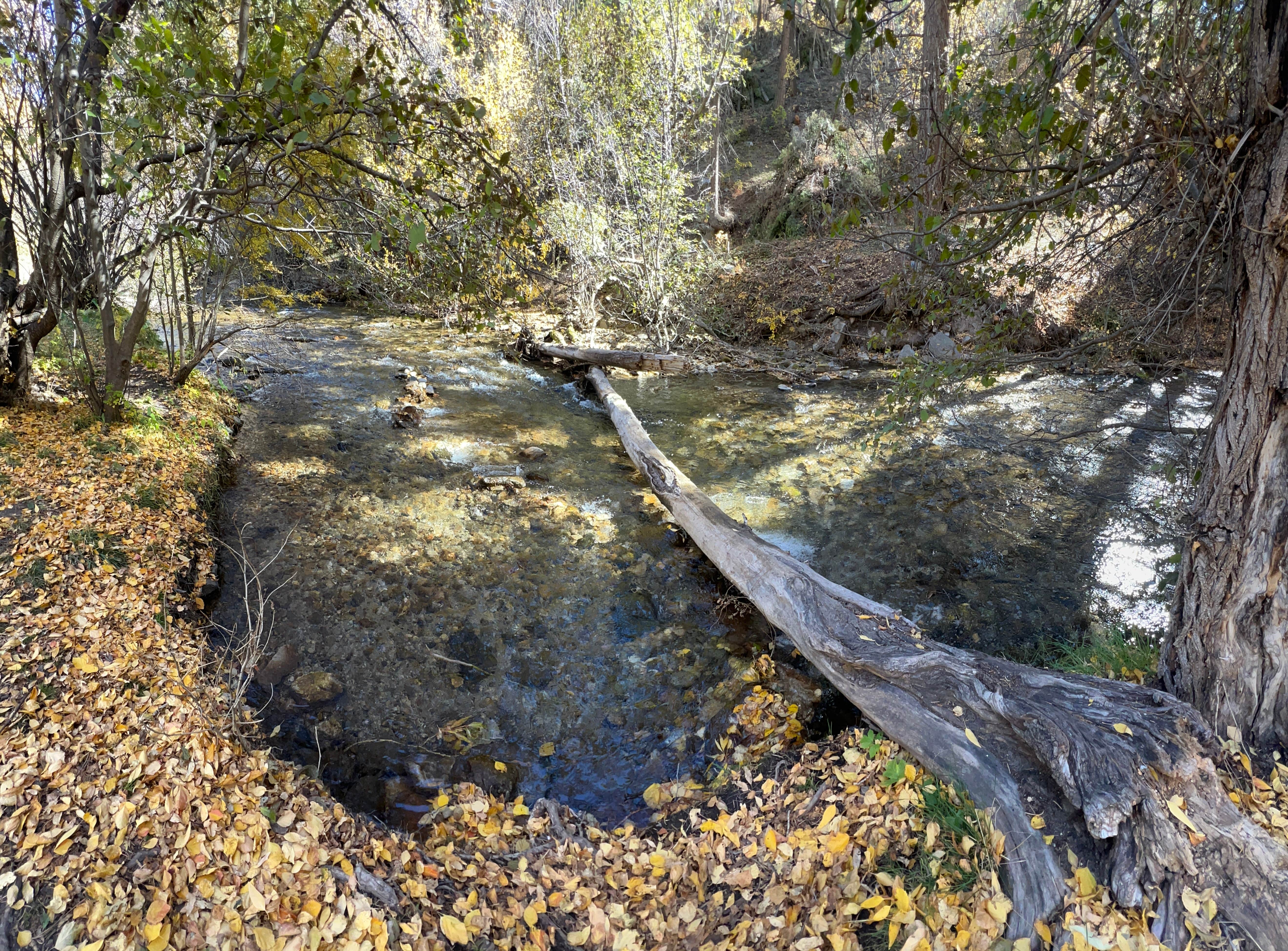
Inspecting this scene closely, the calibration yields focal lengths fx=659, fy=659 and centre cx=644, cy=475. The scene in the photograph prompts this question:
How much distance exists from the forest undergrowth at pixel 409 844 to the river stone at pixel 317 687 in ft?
1.36

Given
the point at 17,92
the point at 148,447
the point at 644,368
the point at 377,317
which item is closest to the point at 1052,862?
the point at 148,447

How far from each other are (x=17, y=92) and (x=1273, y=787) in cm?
943

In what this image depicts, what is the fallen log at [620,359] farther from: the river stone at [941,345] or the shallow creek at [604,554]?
the river stone at [941,345]

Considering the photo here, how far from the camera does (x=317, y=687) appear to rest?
439 centimetres

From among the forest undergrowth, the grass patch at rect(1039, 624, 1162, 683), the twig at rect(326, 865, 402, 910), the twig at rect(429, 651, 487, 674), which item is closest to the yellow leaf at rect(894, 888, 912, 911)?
the forest undergrowth

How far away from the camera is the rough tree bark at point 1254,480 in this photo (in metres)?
2.53

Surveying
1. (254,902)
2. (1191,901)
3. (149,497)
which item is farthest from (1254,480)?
(149,497)

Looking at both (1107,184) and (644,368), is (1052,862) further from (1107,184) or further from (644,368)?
(644,368)

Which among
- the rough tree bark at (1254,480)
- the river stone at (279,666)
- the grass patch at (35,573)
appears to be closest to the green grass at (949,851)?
the rough tree bark at (1254,480)

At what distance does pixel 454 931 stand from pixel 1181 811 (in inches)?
109

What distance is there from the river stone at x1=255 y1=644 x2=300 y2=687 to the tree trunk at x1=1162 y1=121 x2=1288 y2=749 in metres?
5.13

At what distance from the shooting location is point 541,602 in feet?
17.8

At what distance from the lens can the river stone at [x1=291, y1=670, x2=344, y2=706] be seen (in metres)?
4.31

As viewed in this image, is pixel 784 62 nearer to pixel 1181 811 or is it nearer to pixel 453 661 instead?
pixel 453 661
